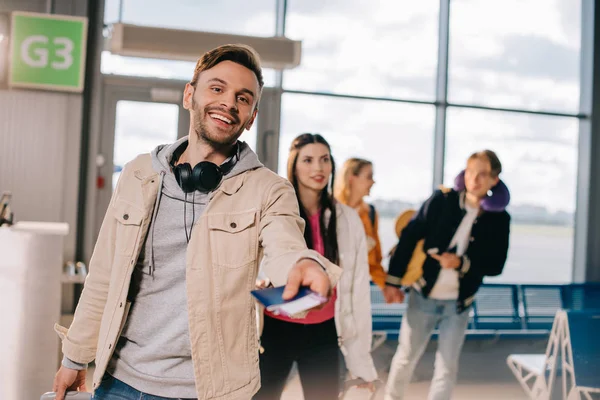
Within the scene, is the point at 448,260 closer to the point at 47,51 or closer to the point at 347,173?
the point at 347,173

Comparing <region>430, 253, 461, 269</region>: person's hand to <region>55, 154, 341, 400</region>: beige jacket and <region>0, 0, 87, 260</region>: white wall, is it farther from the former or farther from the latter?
<region>0, 0, 87, 260</region>: white wall

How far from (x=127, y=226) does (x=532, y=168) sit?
20.9 ft

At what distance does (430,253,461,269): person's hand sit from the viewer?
3773 millimetres

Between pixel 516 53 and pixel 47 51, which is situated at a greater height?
pixel 516 53

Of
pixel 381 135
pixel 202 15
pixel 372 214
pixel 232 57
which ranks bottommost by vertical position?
pixel 372 214

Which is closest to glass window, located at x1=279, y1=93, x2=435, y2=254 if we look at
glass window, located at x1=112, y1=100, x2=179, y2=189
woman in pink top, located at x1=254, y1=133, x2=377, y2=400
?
glass window, located at x1=112, y1=100, x2=179, y2=189

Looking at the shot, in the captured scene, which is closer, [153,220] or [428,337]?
[153,220]

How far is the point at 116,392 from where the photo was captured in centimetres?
151

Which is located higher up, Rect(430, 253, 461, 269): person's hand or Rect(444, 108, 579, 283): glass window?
Rect(444, 108, 579, 283): glass window

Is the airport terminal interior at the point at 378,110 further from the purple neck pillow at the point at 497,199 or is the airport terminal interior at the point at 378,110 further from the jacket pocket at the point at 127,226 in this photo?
the jacket pocket at the point at 127,226

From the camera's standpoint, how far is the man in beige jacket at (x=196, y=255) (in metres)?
1.44

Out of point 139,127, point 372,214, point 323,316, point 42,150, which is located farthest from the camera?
point 139,127

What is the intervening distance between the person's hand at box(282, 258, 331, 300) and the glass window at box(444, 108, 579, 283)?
5695 mm

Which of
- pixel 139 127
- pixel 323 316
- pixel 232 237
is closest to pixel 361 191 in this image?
pixel 323 316
